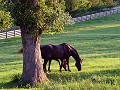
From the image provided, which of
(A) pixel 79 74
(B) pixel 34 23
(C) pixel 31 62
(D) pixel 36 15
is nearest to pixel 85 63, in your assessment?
(A) pixel 79 74

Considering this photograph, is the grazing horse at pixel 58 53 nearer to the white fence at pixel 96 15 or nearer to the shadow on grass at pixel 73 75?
the shadow on grass at pixel 73 75

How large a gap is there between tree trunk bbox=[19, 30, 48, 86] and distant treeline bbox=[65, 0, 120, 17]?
5348 cm

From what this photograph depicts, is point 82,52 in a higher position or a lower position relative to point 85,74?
lower

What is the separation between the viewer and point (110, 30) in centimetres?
5794

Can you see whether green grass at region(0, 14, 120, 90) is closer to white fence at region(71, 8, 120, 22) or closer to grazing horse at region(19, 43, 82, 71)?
grazing horse at region(19, 43, 82, 71)

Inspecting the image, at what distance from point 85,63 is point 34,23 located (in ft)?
27.5

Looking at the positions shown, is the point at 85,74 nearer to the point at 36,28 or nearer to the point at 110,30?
the point at 36,28

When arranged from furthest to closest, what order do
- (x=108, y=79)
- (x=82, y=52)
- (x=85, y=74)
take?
1. (x=82, y=52)
2. (x=85, y=74)
3. (x=108, y=79)

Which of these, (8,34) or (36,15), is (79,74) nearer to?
(36,15)

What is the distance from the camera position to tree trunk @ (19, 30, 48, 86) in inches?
717

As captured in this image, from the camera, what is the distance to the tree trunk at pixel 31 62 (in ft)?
59.7

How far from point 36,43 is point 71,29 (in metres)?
41.8

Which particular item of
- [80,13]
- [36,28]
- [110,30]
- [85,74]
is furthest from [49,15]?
[80,13]

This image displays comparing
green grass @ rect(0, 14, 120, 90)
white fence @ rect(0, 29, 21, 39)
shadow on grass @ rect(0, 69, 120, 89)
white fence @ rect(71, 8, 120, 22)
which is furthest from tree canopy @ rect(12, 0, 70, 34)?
white fence @ rect(71, 8, 120, 22)
